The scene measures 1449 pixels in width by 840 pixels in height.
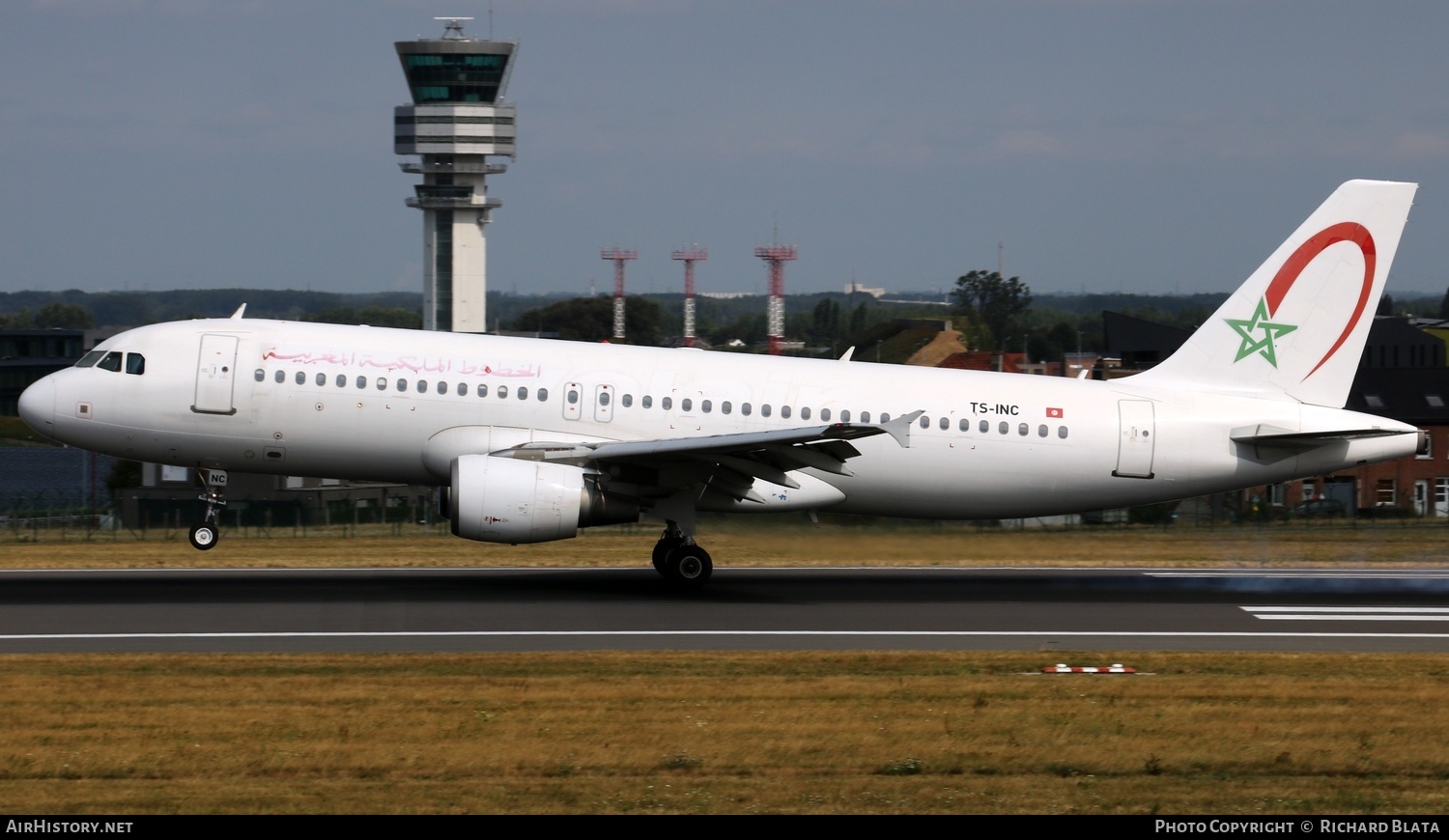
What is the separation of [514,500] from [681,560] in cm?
360

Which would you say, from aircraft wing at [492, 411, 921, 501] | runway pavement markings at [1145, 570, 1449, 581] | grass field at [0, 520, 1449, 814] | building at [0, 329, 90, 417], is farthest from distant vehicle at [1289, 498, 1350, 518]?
building at [0, 329, 90, 417]

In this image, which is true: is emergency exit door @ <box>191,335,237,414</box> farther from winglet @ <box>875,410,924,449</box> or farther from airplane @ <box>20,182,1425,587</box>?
winglet @ <box>875,410,924,449</box>

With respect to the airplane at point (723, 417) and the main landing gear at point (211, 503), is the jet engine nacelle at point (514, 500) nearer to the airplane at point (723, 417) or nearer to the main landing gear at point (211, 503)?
the airplane at point (723, 417)

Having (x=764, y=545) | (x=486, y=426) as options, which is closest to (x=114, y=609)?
(x=486, y=426)

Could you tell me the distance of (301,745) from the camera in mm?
13109

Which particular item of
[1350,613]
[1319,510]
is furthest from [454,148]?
[1350,613]

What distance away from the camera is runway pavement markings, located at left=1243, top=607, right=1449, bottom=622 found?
22.6 m

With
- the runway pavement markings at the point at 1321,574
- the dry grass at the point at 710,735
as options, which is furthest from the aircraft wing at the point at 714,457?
the runway pavement markings at the point at 1321,574

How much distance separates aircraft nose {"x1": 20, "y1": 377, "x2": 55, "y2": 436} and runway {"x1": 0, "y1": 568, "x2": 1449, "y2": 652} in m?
2.70

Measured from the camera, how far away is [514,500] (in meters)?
21.9

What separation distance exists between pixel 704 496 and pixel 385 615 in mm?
5373

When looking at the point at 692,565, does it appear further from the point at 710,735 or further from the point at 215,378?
the point at 710,735

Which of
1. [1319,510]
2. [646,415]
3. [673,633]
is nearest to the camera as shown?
[673,633]
